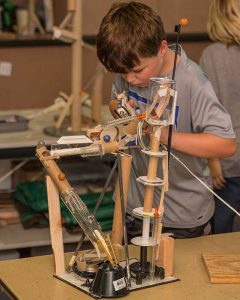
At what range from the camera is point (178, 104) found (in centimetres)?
208

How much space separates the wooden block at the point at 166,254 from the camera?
184cm

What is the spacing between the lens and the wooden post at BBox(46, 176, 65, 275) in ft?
6.01

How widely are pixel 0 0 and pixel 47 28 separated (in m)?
0.33

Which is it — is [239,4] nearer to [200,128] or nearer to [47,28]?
[200,128]

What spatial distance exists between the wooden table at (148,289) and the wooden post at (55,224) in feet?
0.11

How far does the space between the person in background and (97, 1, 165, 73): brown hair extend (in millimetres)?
767

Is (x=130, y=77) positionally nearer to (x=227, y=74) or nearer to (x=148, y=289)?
(x=148, y=289)

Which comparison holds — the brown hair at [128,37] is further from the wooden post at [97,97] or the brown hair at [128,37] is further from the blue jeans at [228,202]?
the wooden post at [97,97]

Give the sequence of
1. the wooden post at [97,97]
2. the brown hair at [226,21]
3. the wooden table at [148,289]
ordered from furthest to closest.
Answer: the wooden post at [97,97], the brown hair at [226,21], the wooden table at [148,289]

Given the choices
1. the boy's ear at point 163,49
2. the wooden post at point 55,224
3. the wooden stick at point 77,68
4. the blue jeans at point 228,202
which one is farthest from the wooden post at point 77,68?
the wooden post at point 55,224

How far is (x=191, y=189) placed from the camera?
85.0 inches

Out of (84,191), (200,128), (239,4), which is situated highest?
(239,4)

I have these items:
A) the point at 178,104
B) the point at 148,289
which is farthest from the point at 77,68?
the point at 148,289

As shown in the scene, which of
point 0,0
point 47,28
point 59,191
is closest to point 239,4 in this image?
point 59,191
